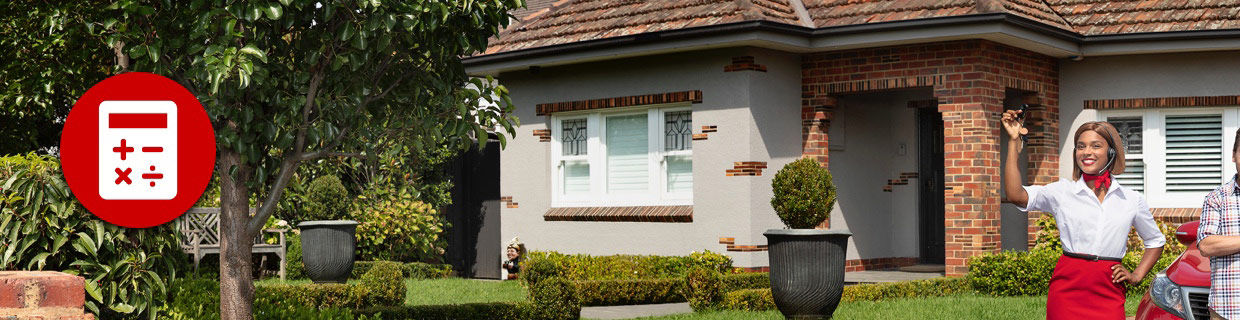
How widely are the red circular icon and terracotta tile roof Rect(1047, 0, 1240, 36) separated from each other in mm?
11233

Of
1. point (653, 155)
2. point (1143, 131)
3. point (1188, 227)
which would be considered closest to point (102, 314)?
point (1188, 227)

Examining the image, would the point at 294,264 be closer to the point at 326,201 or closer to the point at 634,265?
the point at 326,201

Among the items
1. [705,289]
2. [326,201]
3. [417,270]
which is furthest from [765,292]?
[326,201]

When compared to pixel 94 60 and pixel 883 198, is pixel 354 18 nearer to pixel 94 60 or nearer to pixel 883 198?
pixel 94 60

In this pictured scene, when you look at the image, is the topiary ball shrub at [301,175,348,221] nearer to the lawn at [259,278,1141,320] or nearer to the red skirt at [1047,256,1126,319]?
the lawn at [259,278,1141,320]

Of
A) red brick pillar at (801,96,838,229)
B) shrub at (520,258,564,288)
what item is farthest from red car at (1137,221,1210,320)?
red brick pillar at (801,96,838,229)

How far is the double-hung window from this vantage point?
15.7m

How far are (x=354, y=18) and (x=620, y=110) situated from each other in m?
8.77

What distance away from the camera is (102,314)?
7.41 metres

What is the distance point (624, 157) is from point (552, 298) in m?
4.73

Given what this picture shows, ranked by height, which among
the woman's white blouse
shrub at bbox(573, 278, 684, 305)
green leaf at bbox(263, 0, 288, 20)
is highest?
green leaf at bbox(263, 0, 288, 20)

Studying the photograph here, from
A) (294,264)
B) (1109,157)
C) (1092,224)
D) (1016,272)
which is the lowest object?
(294,264)

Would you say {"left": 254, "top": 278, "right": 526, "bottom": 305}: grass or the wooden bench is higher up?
the wooden bench

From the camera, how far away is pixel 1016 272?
13094 mm
